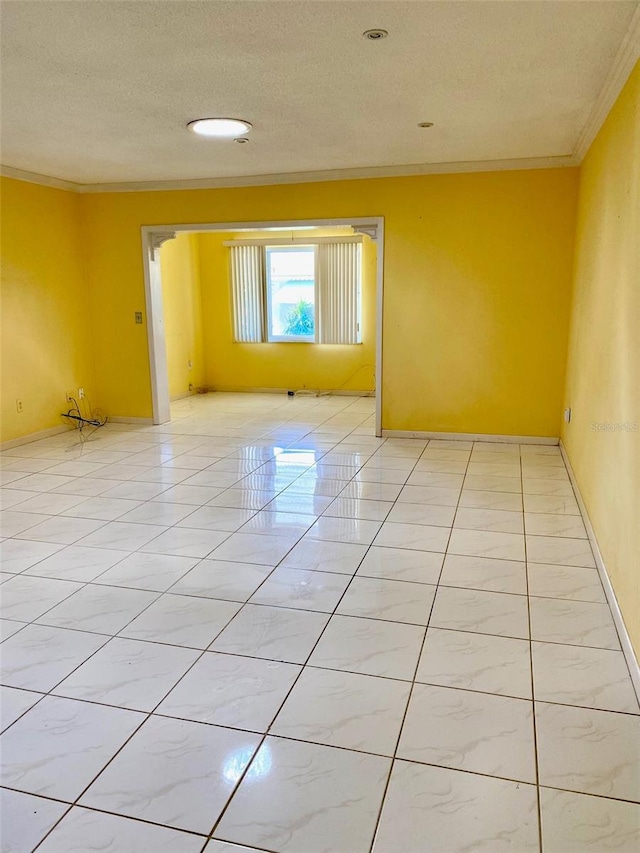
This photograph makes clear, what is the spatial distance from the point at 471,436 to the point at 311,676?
3.68m

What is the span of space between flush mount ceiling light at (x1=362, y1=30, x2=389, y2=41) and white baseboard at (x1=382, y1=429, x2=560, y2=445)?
3500mm

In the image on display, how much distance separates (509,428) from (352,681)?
3699 millimetres

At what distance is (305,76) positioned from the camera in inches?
116

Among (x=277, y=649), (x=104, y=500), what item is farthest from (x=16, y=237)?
(x=277, y=649)

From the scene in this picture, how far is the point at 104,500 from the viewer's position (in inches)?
154

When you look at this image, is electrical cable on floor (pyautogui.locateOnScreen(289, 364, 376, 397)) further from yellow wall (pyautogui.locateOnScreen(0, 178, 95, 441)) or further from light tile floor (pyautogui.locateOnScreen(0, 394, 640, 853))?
light tile floor (pyautogui.locateOnScreen(0, 394, 640, 853))

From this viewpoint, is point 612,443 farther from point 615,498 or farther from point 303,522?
point 303,522

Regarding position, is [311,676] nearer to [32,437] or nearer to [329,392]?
[32,437]

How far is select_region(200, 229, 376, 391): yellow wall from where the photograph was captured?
26.2 feet

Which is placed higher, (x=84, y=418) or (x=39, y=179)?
(x=39, y=179)

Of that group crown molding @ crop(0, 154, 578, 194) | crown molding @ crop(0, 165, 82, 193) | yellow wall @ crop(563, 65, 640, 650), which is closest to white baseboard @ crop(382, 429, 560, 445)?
yellow wall @ crop(563, 65, 640, 650)

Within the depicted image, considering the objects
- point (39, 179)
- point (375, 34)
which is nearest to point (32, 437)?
point (39, 179)

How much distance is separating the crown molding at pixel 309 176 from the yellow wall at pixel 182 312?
178cm

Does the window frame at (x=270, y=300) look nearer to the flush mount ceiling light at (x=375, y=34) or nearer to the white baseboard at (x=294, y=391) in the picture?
the white baseboard at (x=294, y=391)
